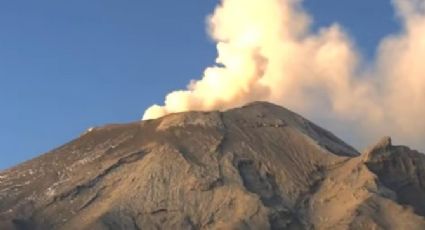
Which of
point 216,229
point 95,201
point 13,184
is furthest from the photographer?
point 13,184

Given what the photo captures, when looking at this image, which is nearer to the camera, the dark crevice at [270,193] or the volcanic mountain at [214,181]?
the dark crevice at [270,193]

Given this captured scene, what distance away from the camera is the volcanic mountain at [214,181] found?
158125 millimetres

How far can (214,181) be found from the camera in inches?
6526

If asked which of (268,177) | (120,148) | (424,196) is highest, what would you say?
(120,148)

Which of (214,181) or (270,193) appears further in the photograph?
(214,181)

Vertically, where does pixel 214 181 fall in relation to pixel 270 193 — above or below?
above

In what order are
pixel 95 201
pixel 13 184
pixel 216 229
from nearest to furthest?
pixel 216 229, pixel 95 201, pixel 13 184

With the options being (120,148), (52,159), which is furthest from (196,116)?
(52,159)

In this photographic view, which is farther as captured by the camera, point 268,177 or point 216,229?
point 268,177

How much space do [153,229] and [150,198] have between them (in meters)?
7.22

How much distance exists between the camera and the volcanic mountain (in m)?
158

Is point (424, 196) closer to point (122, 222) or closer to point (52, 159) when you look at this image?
point (122, 222)

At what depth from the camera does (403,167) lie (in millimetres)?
174125

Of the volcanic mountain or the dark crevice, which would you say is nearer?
the dark crevice
